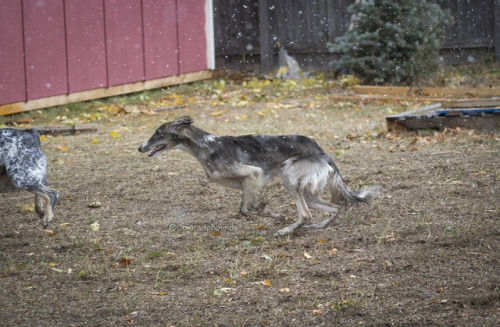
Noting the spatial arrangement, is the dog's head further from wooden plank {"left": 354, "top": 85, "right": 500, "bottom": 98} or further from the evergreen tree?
the evergreen tree

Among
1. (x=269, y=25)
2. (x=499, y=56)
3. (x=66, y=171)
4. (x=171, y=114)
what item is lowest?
(x=66, y=171)

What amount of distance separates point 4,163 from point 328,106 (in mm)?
8936

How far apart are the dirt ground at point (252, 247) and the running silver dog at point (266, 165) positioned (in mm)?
289

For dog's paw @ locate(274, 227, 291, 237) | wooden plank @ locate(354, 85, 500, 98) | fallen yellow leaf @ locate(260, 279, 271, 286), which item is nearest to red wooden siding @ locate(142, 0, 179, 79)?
wooden plank @ locate(354, 85, 500, 98)

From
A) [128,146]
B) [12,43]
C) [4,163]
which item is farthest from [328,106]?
[4,163]

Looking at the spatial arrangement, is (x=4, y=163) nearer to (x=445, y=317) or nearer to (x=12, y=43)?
(x=445, y=317)

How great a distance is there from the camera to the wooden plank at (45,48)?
12.8 meters

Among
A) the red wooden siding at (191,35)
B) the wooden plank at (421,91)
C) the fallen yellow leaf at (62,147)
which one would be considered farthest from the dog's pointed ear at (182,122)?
the red wooden siding at (191,35)

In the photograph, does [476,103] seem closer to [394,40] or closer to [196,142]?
[394,40]

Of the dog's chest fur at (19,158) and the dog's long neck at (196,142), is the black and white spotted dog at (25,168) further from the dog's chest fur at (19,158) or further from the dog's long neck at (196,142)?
the dog's long neck at (196,142)

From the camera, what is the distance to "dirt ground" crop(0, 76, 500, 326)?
14.4 ft

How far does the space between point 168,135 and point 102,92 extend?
8.87 metres

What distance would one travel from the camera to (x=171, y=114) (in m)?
13.5

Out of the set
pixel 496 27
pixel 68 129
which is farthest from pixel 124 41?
pixel 496 27
